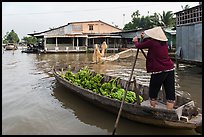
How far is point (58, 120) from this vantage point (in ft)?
19.9

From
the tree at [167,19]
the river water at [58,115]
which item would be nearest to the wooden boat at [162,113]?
the river water at [58,115]

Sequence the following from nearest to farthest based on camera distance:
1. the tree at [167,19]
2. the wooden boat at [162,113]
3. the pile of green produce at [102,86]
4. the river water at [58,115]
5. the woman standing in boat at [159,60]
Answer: the wooden boat at [162,113] → the woman standing in boat at [159,60] → the river water at [58,115] → the pile of green produce at [102,86] → the tree at [167,19]

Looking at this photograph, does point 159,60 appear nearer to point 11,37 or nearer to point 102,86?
point 102,86

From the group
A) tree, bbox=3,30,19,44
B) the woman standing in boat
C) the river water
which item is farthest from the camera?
tree, bbox=3,30,19,44

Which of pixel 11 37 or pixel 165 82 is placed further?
pixel 11 37

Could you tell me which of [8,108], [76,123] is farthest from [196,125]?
[8,108]

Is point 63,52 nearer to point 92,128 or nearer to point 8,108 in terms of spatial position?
point 8,108

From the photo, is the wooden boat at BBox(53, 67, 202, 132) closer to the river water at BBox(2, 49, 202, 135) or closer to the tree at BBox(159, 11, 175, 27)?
the river water at BBox(2, 49, 202, 135)

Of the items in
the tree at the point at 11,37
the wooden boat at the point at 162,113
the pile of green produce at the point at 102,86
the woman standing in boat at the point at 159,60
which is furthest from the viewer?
the tree at the point at 11,37

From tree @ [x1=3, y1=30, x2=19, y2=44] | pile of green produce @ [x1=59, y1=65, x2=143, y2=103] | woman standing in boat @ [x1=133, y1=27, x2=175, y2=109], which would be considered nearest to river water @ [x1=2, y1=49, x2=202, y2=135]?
pile of green produce @ [x1=59, y1=65, x2=143, y2=103]

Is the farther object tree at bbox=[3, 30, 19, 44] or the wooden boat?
tree at bbox=[3, 30, 19, 44]

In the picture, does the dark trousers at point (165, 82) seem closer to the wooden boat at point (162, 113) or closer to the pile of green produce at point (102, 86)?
the wooden boat at point (162, 113)

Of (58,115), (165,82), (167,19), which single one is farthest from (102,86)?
(167,19)

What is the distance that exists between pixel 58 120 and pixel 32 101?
2221 millimetres
